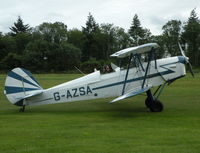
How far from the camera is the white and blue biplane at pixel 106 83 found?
39.4ft

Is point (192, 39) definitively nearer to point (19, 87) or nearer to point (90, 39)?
point (90, 39)

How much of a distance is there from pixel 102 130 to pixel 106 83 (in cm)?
419

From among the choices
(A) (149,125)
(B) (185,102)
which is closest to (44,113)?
(A) (149,125)

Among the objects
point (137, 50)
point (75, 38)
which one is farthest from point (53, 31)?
point (137, 50)

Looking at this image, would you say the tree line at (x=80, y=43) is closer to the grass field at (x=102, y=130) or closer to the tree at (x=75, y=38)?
the tree at (x=75, y=38)

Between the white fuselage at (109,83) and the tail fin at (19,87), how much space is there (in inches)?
10.7

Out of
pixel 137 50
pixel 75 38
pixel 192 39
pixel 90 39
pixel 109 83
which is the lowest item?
pixel 109 83

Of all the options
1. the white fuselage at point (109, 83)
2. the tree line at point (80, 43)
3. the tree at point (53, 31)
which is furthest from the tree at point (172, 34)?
the white fuselage at point (109, 83)

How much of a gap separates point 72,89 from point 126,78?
224 cm

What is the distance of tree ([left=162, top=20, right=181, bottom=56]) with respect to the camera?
79.9m

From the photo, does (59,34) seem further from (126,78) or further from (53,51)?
(126,78)

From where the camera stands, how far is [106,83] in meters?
12.3

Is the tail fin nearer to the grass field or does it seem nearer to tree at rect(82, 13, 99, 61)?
the grass field

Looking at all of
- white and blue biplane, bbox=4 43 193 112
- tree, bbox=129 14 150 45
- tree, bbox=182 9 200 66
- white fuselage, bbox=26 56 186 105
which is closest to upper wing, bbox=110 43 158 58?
white and blue biplane, bbox=4 43 193 112
